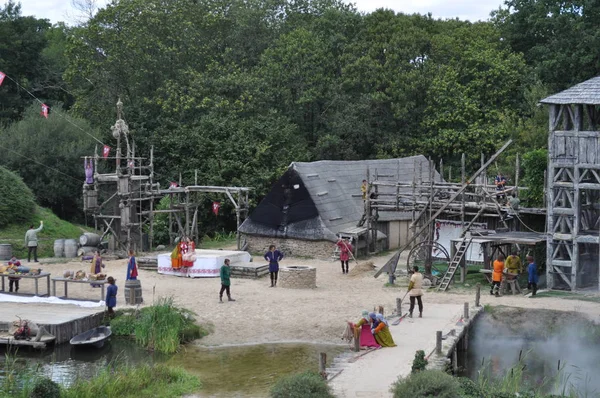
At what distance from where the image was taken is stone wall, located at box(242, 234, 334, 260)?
123ft

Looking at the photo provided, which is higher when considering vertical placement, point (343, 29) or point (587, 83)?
point (343, 29)

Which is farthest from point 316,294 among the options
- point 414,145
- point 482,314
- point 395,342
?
point 414,145

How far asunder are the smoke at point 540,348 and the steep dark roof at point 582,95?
7.22m

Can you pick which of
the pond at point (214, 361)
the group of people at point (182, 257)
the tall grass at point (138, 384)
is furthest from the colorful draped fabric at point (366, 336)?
the group of people at point (182, 257)

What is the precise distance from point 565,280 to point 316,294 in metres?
8.16

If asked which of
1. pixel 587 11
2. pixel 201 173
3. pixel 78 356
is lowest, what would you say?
pixel 78 356

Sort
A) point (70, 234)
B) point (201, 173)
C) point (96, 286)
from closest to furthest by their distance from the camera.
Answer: point (96, 286)
point (70, 234)
point (201, 173)

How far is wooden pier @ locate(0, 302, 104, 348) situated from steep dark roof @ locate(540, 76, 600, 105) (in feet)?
51.8

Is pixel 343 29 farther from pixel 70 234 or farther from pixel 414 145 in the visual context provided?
pixel 70 234

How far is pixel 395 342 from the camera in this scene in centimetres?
2181

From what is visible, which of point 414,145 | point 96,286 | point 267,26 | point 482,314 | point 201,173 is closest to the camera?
point 482,314

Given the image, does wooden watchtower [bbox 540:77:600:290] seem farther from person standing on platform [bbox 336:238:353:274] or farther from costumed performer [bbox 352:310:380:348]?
costumed performer [bbox 352:310:380:348]

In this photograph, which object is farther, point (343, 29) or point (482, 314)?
point (343, 29)

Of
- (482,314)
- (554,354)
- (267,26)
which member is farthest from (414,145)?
(554,354)
